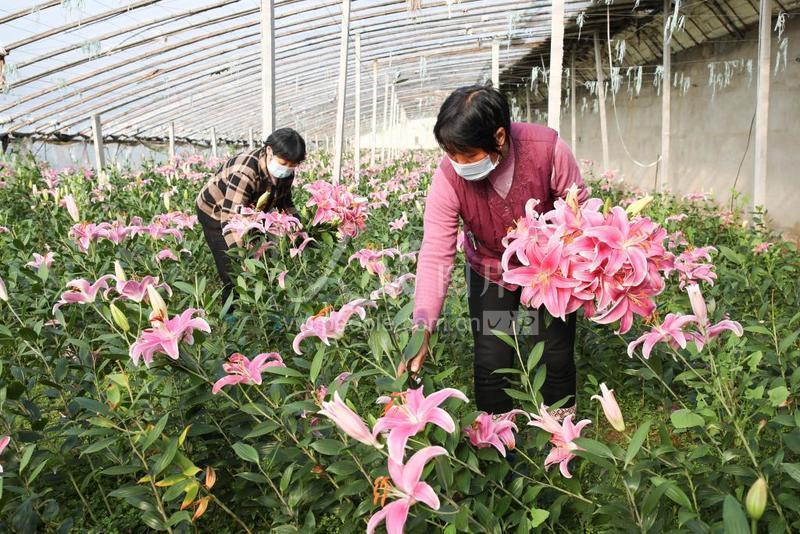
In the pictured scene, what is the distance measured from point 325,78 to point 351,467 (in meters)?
15.0

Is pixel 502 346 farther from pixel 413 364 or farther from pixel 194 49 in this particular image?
pixel 194 49

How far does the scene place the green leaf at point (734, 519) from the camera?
68 cm

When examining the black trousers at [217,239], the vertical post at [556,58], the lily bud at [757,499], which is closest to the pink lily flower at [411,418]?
the lily bud at [757,499]

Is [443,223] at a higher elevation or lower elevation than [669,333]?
higher

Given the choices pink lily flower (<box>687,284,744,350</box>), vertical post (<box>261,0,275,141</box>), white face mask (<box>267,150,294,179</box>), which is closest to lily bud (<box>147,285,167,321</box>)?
pink lily flower (<box>687,284,744,350</box>)

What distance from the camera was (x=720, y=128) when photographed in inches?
327

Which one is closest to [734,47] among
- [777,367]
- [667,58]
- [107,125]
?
[667,58]

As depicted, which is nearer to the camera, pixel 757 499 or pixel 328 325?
pixel 757 499

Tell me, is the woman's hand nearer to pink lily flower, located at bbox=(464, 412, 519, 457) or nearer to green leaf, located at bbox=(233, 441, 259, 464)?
pink lily flower, located at bbox=(464, 412, 519, 457)

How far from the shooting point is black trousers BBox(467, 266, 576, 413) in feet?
5.89

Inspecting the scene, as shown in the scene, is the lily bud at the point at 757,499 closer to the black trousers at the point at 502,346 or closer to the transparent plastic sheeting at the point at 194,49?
the black trousers at the point at 502,346

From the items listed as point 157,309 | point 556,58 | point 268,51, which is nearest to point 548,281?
point 157,309

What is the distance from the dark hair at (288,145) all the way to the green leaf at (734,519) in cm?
260

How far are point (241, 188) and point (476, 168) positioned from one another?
1756 millimetres
